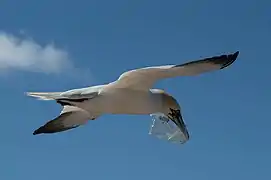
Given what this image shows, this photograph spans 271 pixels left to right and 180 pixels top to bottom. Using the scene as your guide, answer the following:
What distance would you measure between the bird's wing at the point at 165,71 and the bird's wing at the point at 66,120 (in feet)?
2.17

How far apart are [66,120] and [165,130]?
2.56ft

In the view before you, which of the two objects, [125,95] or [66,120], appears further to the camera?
[66,120]

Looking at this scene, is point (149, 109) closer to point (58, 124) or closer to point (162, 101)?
point (162, 101)

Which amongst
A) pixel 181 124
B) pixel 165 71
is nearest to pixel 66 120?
pixel 181 124

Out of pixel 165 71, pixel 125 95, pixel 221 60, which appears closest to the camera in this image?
pixel 221 60

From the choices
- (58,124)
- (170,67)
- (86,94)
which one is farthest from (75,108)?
(170,67)

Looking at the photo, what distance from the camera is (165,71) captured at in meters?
4.30

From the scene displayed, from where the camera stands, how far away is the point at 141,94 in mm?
4664

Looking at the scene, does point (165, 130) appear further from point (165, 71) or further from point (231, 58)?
point (231, 58)

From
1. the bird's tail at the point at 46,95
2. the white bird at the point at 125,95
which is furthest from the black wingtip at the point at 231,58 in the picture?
the bird's tail at the point at 46,95

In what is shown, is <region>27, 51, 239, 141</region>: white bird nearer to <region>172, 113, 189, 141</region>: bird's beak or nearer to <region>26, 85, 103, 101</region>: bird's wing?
<region>26, 85, 103, 101</region>: bird's wing

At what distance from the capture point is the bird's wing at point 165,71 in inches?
165

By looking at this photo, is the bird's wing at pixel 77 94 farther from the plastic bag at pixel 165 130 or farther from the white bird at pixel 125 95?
the plastic bag at pixel 165 130

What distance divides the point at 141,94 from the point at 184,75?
513 mm
